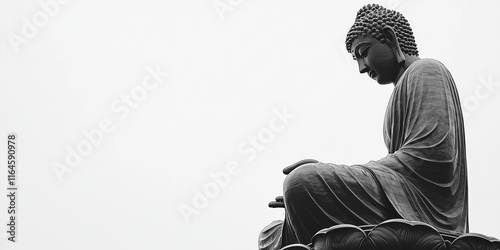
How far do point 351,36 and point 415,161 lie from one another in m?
1.53

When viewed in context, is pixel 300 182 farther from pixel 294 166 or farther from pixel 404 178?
pixel 404 178

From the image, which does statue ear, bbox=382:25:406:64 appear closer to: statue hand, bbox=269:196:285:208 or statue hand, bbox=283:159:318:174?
statue hand, bbox=283:159:318:174

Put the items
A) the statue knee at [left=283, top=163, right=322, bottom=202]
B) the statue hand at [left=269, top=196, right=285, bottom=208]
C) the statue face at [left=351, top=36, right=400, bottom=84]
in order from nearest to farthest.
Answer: the statue knee at [left=283, top=163, right=322, bottom=202] → the statue hand at [left=269, top=196, right=285, bottom=208] → the statue face at [left=351, top=36, right=400, bottom=84]

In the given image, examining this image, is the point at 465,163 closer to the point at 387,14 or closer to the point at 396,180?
the point at 396,180

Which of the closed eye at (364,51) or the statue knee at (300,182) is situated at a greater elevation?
the closed eye at (364,51)

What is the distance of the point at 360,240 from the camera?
758 cm

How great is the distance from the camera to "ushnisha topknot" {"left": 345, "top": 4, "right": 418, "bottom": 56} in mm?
9695

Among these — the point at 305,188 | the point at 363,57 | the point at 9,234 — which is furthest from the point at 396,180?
the point at 9,234

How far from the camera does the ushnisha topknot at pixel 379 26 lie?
31.8 ft

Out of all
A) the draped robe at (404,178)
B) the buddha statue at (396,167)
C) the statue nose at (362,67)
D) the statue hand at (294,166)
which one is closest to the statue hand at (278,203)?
the buddha statue at (396,167)

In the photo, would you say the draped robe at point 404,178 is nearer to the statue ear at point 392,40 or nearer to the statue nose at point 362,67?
the statue ear at point 392,40

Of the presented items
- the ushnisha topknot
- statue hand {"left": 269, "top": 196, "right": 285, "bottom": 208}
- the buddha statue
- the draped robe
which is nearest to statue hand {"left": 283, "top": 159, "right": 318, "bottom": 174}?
the buddha statue

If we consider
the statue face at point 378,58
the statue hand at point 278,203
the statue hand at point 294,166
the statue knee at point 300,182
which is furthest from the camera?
the statue face at point 378,58

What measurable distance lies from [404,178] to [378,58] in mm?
1429
